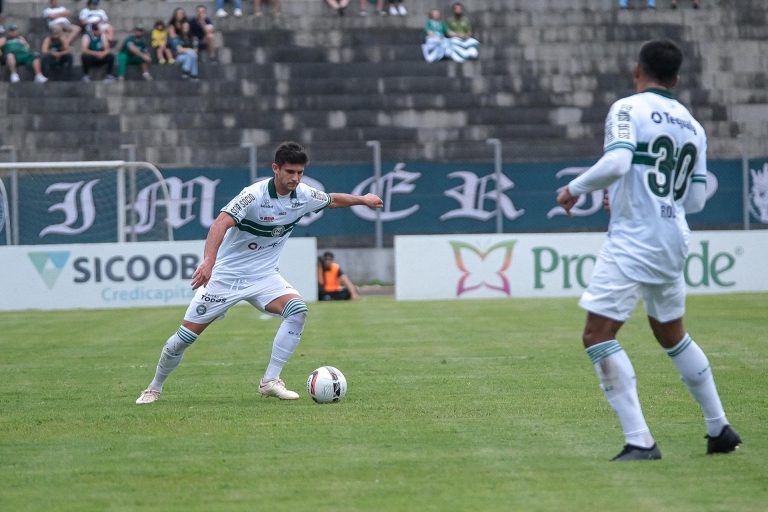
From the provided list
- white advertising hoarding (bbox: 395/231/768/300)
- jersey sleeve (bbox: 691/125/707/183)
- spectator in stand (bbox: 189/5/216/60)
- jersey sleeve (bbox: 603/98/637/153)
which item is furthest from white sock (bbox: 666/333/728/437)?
spectator in stand (bbox: 189/5/216/60)

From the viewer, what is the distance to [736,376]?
11.4 m

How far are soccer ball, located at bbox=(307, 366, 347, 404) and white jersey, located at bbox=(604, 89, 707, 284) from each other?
363cm

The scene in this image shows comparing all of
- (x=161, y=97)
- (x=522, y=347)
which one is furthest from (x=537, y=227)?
(x=522, y=347)

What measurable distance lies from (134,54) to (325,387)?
2416 centimetres

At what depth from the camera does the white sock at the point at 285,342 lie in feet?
34.4

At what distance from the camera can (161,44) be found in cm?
3300

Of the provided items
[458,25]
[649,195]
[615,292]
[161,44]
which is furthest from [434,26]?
[615,292]

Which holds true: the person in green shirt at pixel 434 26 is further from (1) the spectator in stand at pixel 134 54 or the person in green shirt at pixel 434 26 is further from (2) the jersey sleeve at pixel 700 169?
(2) the jersey sleeve at pixel 700 169

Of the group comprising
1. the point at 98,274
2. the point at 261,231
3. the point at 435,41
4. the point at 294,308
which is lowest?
the point at 98,274

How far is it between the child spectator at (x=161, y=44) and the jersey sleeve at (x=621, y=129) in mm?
27215

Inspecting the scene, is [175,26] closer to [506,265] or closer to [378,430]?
[506,265]

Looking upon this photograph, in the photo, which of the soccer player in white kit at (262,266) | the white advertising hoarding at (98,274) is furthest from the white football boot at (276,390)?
the white advertising hoarding at (98,274)

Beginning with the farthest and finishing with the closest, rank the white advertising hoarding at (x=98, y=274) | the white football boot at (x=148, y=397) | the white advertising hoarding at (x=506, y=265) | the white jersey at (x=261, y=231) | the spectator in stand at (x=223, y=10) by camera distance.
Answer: the spectator in stand at (x=223, y=10) → the white advertising hoarding at (x=506, y=265) → the white advertising hoarding at (x=98, y=274) → the white jersey at (x=261, y=231) → the white football boot at (x=148, y=397)

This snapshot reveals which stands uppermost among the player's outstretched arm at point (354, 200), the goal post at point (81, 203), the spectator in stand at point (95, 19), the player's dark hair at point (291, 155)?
the spectator in stand at point (95, 19)
